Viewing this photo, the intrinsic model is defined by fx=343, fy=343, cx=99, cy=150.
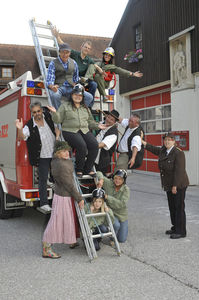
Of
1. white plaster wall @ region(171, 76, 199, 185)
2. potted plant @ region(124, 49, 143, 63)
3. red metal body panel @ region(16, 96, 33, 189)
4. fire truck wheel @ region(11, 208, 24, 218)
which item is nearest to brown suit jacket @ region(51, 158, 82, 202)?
red metal body panel @ region(16, 96, 33, 189)

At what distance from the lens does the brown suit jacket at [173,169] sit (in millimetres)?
5452

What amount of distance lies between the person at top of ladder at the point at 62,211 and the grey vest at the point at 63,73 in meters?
1.39

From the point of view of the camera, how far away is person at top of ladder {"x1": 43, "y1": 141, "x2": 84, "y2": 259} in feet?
15.0

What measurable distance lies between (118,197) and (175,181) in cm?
98

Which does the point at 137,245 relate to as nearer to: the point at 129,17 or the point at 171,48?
the point at 171,48

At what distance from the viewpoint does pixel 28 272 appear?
407 centimetres

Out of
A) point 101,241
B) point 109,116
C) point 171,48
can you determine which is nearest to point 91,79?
point 109,116

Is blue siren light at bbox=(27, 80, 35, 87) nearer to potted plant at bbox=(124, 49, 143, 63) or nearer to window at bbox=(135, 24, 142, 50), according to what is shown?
potted plant at bbox=(124, 49, 143, 63)

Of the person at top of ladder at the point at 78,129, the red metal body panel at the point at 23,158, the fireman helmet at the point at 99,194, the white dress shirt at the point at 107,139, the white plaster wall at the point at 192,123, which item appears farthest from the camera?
the white plaster wall at the point at 192,123

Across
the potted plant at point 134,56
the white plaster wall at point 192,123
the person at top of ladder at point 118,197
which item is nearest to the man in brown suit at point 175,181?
the person at top of ladder at point 118,197

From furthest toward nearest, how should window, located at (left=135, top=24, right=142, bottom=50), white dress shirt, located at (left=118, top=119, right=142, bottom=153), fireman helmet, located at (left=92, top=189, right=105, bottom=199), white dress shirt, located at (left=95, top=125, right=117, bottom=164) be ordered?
window, located at (left=135, top=24, right=142, bottom=50) → white dress shirt, located at (left=95, top=125, right=117, bottom=164) → white dress shirt, located at (left=118, top=119, right=142, bottom=153) → fireman helmet, located at (left=92, top=189, right=105, bottom=199)

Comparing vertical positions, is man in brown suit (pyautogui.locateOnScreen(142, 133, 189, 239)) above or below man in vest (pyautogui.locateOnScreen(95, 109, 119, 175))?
below

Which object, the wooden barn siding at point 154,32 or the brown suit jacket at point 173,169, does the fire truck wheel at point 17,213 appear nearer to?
the brown suit jacket at point 173,169

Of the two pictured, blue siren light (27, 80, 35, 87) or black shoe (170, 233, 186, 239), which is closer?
black shoe (170, 233, 186, 239)
